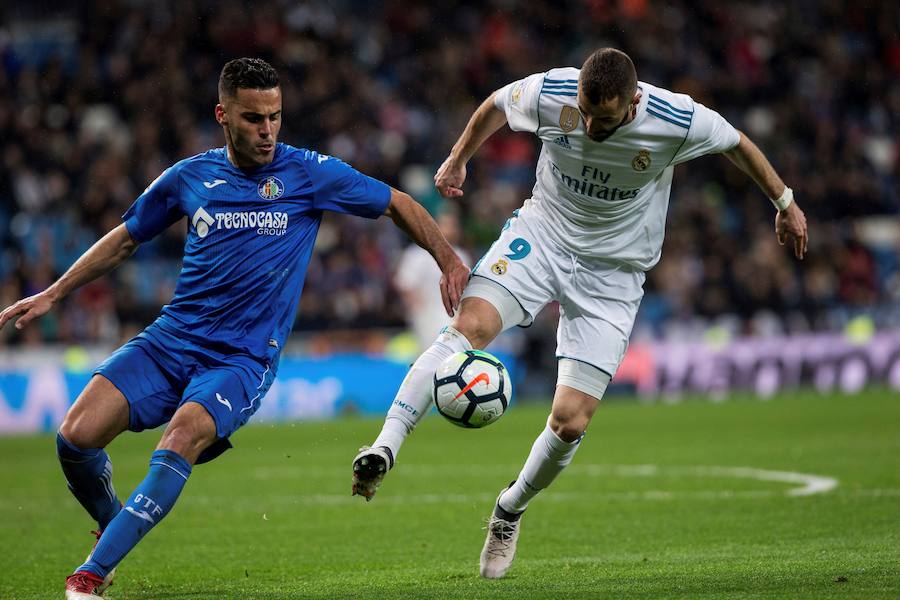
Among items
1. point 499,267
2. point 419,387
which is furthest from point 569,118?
point 419,387

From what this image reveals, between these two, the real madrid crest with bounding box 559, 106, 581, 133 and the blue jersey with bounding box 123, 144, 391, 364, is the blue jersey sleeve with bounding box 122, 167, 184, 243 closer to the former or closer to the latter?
the blue jersey with bounding box 123, 144, 391, 364

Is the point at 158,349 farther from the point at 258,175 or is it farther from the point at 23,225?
the point at 23,225

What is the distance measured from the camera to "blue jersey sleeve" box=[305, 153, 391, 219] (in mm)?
6312

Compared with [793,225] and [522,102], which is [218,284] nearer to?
[522,102]

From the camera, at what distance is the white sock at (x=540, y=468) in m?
6.86

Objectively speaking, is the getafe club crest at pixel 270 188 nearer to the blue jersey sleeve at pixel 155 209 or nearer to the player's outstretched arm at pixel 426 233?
the blue jersey sleeve at pixel 155 209

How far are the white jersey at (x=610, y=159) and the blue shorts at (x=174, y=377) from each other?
6.18ft

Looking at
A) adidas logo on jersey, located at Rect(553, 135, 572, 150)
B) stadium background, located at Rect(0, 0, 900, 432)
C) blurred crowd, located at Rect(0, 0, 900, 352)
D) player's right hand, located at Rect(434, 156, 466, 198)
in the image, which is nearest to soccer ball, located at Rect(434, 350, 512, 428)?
player's right hand, located at Rect(434, 156, 466, 198)

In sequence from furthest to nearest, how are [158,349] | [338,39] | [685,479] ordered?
[338,39] → [685,479] → [158,349]

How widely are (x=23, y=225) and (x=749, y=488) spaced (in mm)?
12759

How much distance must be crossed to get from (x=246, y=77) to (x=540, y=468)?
2.51 metres

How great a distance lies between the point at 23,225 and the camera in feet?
62.7

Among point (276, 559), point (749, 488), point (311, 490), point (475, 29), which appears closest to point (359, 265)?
point (475, 29)

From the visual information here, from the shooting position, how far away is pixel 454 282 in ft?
21.3
